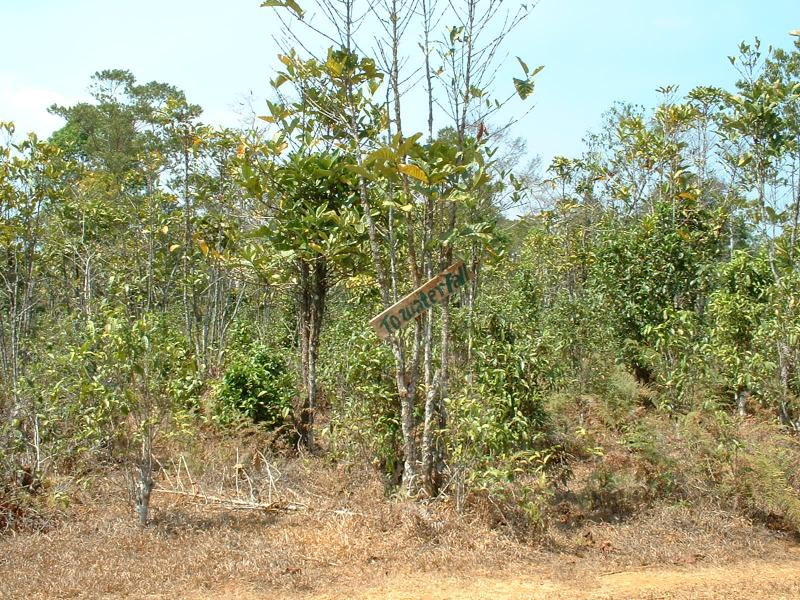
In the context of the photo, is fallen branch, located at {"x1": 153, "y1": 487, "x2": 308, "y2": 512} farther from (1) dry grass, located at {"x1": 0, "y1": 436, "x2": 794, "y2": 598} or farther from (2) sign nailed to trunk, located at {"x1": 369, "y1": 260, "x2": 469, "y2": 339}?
(2) sign nailed to trunk, located at {"x1": 369, "y1": 260, "x2": 469, "y2": 339}

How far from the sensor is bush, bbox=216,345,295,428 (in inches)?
289

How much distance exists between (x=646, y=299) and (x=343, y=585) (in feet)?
18.2

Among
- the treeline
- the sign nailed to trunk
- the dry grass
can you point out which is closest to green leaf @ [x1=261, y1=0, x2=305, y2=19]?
the treeline

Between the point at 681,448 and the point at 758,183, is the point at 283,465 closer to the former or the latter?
the point at 681,448

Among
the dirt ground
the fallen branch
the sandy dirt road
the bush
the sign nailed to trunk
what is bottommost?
the sandy dirt road

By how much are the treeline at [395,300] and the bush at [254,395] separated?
0.07 feet

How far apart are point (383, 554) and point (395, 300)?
5.45 ft

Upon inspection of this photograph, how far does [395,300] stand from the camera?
545 cm

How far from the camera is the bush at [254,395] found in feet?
24.1

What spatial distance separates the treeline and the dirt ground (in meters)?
0.32

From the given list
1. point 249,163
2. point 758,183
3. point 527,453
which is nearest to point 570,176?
point 758,183

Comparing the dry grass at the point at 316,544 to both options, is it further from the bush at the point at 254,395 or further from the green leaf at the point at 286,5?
the green leaf at the point at 286,5

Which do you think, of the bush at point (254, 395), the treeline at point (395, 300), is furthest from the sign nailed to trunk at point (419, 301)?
the bush at point (254, 395)

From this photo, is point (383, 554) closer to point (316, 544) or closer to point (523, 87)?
point (316, 544)
